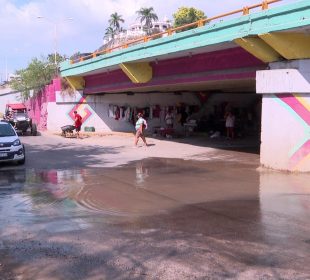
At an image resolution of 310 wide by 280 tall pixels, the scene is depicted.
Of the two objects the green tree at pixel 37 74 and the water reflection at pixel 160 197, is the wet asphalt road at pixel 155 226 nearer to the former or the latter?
the water reflection at pixel 160 197

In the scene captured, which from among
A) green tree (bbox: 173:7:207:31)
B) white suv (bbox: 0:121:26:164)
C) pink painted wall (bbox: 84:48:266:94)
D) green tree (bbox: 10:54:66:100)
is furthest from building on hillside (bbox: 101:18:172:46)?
white suv (bbox: 0:121:26:164)

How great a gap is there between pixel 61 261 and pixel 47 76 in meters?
37.1

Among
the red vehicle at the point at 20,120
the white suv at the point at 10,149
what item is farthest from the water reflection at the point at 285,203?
the red vehicle at the point at 20,120

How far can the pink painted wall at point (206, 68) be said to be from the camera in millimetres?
16812

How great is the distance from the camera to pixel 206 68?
19.1 m

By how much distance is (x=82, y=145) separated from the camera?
→ 77.1ft

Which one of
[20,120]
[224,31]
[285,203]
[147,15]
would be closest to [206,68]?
[224,31]

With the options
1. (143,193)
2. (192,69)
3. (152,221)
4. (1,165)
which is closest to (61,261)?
(152,221)

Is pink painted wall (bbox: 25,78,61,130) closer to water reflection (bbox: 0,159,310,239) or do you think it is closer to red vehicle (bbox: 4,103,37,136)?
red vehicle (bbox: 4,103,37,136)

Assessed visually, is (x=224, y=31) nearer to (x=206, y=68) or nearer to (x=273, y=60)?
(x=273, y=60)

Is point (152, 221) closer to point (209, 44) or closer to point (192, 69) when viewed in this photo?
point (209, 44)

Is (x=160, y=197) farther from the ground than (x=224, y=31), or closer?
→ closer

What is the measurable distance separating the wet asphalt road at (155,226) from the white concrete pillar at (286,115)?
79cm

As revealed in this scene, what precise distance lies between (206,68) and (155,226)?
493 inches
